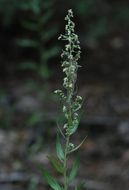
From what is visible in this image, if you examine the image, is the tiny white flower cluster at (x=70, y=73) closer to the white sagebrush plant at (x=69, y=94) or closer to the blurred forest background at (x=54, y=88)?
the white sagebrush plant at (x=69, y=94)

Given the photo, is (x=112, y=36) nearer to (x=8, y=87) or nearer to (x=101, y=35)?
(x=101, y=35)

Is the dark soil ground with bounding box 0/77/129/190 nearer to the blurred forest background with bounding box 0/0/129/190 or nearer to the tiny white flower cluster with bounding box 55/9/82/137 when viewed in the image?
the blurred forest background with bounding box 0/0/129/190

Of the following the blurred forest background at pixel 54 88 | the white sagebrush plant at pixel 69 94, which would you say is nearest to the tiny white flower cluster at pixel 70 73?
the white sagebrush plant at pixel 69 94

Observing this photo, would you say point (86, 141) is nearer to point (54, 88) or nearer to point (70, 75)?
point (54, 88)

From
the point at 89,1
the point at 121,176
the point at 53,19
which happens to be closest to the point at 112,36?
the point at 53,19

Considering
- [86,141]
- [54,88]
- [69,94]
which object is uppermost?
[54,88]

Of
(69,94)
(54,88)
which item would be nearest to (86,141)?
(54,88)

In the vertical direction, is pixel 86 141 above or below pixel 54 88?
below

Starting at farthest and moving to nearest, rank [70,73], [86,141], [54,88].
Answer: [54,88], [86,141], [70,73]
